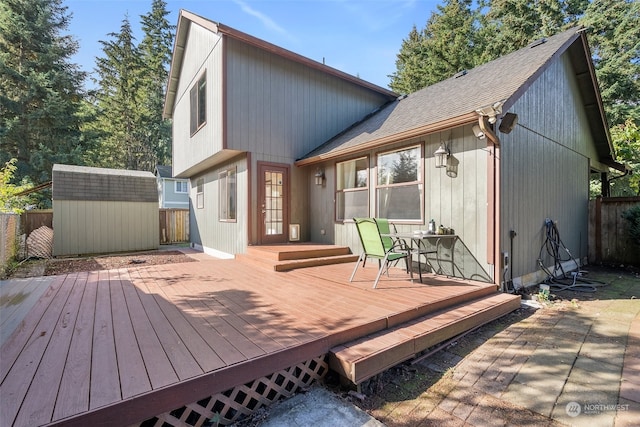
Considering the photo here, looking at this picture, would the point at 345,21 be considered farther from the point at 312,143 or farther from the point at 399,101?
the point at 312,143

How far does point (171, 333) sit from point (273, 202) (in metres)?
4.87

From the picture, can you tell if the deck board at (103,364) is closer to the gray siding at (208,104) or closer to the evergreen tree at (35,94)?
the gray siding at (208,104)

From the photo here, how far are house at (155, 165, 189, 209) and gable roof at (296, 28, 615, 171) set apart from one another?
57.0 ft

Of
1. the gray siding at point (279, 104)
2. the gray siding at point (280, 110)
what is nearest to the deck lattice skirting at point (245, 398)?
the gray siding at point (280, 110)

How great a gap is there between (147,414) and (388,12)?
948 centimetres

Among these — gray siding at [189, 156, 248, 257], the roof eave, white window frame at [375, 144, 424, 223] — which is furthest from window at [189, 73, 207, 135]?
white window frame at [375, 144, 424, 223]

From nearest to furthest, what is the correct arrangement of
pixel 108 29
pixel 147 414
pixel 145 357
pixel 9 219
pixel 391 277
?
pixel 147 414 < pixel 145 357 < pixel 391 277 < pixel 9 219 < pixel 108 29

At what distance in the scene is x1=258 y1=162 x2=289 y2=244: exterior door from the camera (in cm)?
694

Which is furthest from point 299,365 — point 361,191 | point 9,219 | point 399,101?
point 399,101

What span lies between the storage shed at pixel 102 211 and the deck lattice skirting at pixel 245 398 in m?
9.16

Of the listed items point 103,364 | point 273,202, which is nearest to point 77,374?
point 103,364

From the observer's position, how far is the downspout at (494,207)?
4172mm

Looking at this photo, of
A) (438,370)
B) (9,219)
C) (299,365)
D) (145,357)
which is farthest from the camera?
(9,219)

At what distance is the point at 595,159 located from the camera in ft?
27.8
